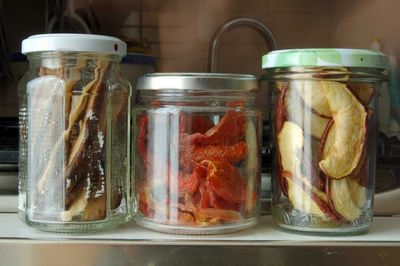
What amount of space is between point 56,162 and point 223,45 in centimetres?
42

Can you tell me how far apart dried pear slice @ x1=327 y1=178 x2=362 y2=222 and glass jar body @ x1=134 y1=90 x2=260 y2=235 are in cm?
7

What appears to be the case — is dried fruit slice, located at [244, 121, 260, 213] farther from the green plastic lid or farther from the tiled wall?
the tiled wall

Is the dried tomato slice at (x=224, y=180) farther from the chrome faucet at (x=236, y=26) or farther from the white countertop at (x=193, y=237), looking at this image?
the chrome faucet at (x=236, y=26)

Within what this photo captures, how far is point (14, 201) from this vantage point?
615 millimetres

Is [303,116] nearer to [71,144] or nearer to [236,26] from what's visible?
[71,144]

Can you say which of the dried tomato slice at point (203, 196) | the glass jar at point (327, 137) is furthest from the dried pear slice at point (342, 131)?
the dried tomato slice at point (203, 196)

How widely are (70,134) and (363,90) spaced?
26cm

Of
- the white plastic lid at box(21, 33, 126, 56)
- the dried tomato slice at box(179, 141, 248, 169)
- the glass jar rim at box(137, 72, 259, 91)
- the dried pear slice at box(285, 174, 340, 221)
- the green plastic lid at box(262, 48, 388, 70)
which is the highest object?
the white plastic lid at box(21, 33, 126, 56)

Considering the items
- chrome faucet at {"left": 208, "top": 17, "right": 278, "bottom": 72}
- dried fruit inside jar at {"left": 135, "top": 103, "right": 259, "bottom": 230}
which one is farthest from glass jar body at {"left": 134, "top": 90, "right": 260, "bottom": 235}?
chrome faucet at {"left": 208, "top": 17, "right": 278, "bottom": 72}

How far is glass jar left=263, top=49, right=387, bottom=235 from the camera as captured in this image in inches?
20.4

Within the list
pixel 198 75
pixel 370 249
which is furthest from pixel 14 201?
pixel 370 249

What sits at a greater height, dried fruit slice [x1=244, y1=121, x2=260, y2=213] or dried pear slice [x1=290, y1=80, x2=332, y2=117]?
dried pear slice [x1=290, y1=80, x2=332, y2=117]

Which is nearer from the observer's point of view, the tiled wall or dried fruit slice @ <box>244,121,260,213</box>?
dried fruit slice @ <box>244,121,260,213</box>

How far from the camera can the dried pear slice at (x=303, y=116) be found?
53cm
